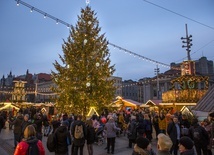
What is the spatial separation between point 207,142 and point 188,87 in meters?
17.0

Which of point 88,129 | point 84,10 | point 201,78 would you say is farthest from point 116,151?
point 201,78

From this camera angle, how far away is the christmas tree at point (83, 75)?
19.5 m

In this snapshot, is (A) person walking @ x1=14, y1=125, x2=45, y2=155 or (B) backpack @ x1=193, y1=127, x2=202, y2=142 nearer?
(A) person walking @ x1=14, y1=125, x2=45, y2=155

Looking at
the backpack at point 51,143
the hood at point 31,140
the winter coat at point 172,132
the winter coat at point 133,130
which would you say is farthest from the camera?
the winter coat at point 133,130

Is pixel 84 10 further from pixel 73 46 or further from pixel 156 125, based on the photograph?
pixel 156 125

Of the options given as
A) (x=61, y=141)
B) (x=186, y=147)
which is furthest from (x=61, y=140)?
(x=186, y=147)

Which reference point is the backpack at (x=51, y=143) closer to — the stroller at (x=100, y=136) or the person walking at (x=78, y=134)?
the person walking at (x=78, y=134)

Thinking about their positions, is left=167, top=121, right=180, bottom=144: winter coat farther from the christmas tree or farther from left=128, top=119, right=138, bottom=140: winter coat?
the christmas tree

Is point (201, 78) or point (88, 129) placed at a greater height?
point (201, 78)

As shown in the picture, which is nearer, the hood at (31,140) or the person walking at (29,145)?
the person walking at (29,145)

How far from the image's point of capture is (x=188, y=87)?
24.3 meters

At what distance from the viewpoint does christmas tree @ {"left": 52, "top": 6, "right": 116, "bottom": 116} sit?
19.5 metres

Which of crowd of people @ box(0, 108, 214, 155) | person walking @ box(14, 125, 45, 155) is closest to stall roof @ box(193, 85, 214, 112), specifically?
crowd of people @ box(0, 108, 214, 155)

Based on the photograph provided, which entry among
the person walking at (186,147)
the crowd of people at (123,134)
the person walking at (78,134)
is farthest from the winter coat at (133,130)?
the person walking at (186,147)
